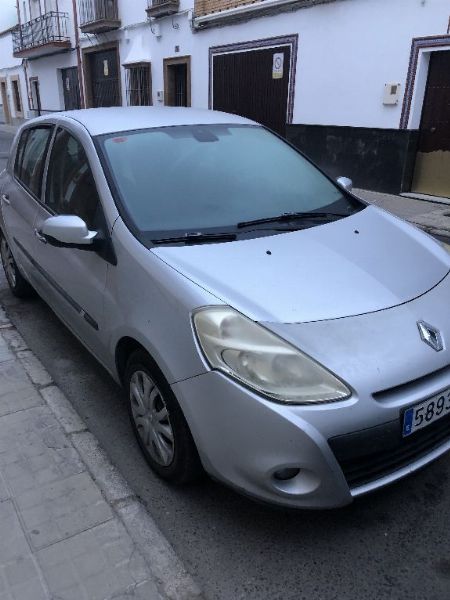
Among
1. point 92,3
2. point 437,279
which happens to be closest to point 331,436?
point 437,279

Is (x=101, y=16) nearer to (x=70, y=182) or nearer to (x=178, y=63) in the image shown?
(x=178, y=63)

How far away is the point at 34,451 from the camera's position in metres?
2.55

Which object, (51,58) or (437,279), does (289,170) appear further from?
(51,58)

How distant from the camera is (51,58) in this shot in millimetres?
22562

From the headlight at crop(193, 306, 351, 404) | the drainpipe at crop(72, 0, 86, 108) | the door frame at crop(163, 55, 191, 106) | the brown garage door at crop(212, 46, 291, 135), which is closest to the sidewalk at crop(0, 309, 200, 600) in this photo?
the headlight at crop(193, 306, 351, 404)

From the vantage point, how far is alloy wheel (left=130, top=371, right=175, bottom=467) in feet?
7.33

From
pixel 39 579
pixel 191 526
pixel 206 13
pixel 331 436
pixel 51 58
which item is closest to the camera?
pixel 331 436

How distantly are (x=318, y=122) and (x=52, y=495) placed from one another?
31.2 feet

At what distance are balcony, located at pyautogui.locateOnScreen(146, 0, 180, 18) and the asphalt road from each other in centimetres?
1413

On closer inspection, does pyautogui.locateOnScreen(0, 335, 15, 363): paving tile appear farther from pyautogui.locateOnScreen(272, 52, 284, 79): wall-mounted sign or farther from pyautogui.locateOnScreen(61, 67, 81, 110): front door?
pyautogui.locateOnScreen(61, 67, 81, 110): front door

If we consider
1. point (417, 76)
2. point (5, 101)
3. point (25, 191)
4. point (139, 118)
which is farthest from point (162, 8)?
point (5, 101)

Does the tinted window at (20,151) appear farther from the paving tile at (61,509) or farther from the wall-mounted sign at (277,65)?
the wall-mounted sign at (277,65)

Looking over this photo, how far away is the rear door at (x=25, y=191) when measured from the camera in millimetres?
3559

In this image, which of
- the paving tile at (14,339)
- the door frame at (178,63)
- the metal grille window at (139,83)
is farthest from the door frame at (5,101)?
the paving tile at (14,339)
